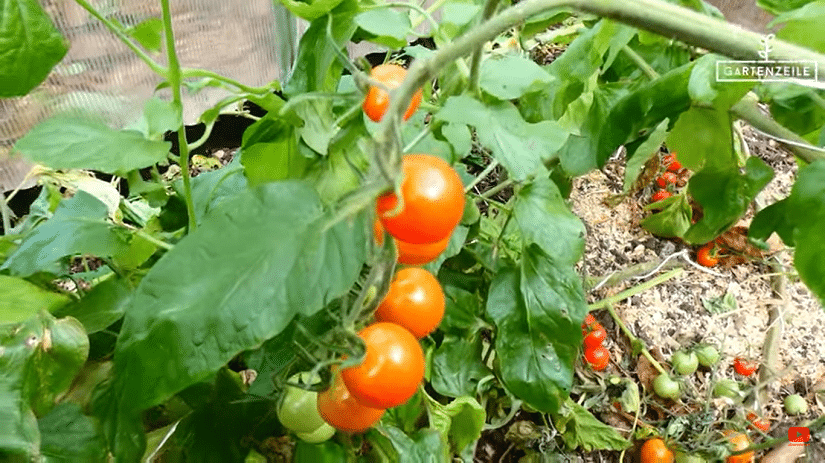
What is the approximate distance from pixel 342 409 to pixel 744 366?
3.46 ft

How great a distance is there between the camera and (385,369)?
1.35ft

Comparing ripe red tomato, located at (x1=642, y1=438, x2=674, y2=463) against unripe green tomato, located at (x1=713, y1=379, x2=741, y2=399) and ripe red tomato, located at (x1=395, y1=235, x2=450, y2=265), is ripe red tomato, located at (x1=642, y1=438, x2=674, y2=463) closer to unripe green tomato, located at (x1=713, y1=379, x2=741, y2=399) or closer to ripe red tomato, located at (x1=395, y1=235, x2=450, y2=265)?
unripe green tomato, located at (x1=713, y1=379, x2=741, y2=399)

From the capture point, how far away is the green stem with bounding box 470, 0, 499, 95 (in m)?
0.42

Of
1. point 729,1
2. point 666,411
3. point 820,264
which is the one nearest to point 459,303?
point 820,264

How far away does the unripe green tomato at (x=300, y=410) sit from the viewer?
555 mm

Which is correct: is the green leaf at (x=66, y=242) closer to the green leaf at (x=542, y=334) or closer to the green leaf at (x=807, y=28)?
the green leaf at (x=542, y=334)

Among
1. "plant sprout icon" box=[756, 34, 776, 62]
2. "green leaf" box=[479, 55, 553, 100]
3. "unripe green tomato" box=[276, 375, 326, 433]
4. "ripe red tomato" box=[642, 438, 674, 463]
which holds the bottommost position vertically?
"ripe red tomato" box=[642, 438, 674, 463]

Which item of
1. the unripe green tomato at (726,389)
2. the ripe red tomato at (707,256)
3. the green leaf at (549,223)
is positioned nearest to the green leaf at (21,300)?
the green leaf at (549,223)

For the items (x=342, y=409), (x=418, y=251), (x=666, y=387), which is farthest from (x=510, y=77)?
(x=666, y=387)

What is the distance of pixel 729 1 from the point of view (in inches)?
56.2

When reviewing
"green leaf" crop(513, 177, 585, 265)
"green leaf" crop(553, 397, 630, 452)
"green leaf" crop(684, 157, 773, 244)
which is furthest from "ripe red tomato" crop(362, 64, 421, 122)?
"green leaf" crop(553, 397, 630, 452)

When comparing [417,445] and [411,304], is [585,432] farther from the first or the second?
[411,304]

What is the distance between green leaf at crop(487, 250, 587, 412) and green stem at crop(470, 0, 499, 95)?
0.32 m

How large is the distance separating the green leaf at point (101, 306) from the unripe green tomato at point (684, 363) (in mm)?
1014
